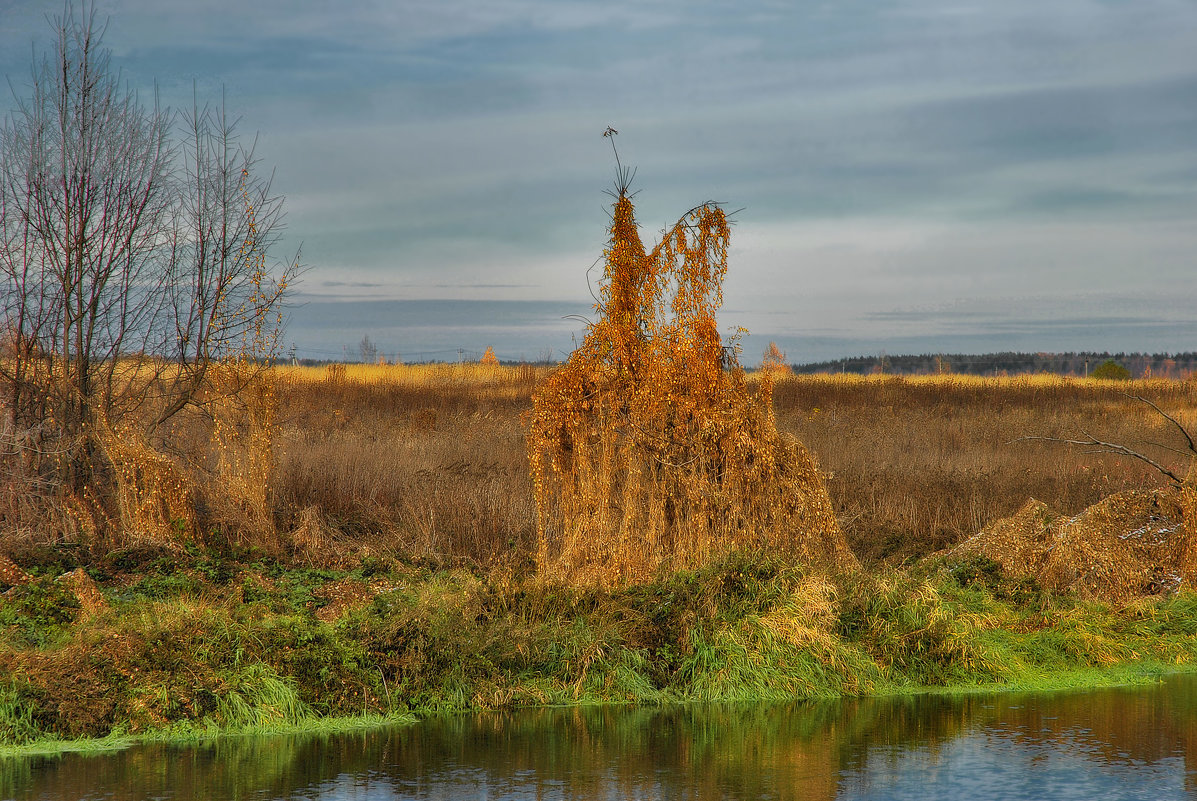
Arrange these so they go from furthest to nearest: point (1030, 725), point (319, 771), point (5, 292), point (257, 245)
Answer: point (257, 245) < point (5, 292) < point (1030, 725) < point (319, 771)

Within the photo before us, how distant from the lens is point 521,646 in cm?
830

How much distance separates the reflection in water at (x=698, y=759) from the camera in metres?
6.07

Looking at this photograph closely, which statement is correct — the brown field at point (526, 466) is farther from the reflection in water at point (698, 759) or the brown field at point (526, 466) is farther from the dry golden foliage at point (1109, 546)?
the reflection in water at point (698, 759)

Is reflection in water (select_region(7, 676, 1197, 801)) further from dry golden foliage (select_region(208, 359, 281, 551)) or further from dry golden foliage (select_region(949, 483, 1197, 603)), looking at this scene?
dry golden foliage (select_region(208, 359, 281, 551))

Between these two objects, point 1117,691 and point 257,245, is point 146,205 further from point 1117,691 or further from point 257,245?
point 1117,691

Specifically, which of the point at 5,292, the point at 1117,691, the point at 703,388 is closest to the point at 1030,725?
the point at 1117,691

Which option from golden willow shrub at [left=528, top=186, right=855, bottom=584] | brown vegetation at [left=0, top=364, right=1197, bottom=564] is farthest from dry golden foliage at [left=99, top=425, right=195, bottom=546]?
golden willow shrub at [left=528, top=186, right=855, bottom=584]

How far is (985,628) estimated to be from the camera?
956 cm

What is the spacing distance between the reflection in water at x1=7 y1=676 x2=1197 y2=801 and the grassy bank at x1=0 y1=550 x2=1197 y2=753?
0.34m

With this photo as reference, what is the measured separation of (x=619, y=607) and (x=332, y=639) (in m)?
2.39

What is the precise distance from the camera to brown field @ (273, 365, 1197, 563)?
1330 centimetres

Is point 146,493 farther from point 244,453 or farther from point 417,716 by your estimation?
point 417,716

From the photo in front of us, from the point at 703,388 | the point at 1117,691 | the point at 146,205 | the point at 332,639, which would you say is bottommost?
the point at 1117,691

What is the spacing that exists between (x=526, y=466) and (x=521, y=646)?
28.1ft
